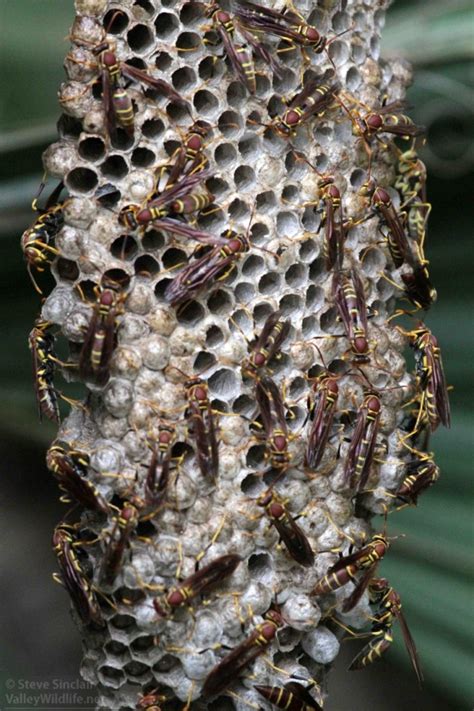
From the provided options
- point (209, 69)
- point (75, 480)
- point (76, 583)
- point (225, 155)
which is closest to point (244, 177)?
point (225, 155)

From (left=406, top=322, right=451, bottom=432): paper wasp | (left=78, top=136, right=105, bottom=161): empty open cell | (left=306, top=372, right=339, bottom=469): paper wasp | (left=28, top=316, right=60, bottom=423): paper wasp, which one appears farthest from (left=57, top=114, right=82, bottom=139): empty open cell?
(left=406, top=322, right=451, bottom=432): paper wasp

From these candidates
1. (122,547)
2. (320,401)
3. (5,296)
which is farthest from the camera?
(5,296)

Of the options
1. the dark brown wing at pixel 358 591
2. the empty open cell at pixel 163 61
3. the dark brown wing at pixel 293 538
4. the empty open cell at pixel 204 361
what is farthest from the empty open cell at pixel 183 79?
the dark brown wing at pixel 358 591

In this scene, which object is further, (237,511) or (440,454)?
(440,454)

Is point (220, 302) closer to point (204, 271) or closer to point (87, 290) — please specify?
point (204, 271)

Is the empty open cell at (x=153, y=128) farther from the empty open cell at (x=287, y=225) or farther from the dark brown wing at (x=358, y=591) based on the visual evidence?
the dark brown wing at (x=358, y=591)

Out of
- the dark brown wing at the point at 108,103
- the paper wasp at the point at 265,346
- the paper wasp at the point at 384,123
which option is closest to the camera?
the dark brown wing at the point at 108,103

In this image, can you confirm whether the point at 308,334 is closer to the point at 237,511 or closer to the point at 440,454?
the point at 237,511

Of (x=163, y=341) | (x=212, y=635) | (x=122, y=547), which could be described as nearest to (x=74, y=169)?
(x=163, y=341)
